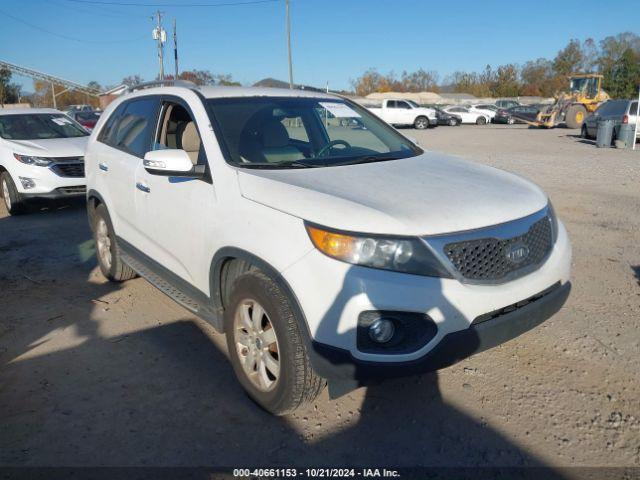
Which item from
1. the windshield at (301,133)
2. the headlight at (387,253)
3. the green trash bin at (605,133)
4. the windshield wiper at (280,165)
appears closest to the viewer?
the headlight at (387,253)

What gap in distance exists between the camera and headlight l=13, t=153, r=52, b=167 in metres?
7.94

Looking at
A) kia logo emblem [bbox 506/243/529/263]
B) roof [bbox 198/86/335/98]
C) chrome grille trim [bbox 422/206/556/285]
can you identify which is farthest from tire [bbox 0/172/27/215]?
kia logo emblem [bbox 506/243/529/263]

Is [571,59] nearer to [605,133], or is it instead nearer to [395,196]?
[605,133]

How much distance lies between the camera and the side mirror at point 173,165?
10.5ft

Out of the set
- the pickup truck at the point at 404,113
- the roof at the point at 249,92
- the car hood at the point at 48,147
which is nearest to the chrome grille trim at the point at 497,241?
the roof at the point at 249,92

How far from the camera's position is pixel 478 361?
11.5 ft

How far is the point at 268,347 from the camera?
2854mm

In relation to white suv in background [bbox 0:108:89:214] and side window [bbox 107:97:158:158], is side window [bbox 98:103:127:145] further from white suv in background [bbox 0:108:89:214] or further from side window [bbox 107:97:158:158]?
white suv in background [bbox 0:108:89:214]

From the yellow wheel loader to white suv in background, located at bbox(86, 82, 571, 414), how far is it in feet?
103

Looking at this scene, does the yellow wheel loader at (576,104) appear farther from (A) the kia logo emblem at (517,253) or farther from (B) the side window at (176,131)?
(A) the kia logo emblem at (517,253)

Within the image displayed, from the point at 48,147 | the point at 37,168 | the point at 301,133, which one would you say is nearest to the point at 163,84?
the point at 301,133

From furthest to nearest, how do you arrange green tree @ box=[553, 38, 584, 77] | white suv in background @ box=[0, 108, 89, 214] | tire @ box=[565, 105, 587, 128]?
green tree @ box=[553, 38, 584, 77] < tire @ box=[565, 105, 587, 128] < white suv in background @ box=[0, 108, 89, 214]

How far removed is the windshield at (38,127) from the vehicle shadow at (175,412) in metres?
5.60

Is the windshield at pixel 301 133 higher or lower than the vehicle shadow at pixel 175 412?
higher
